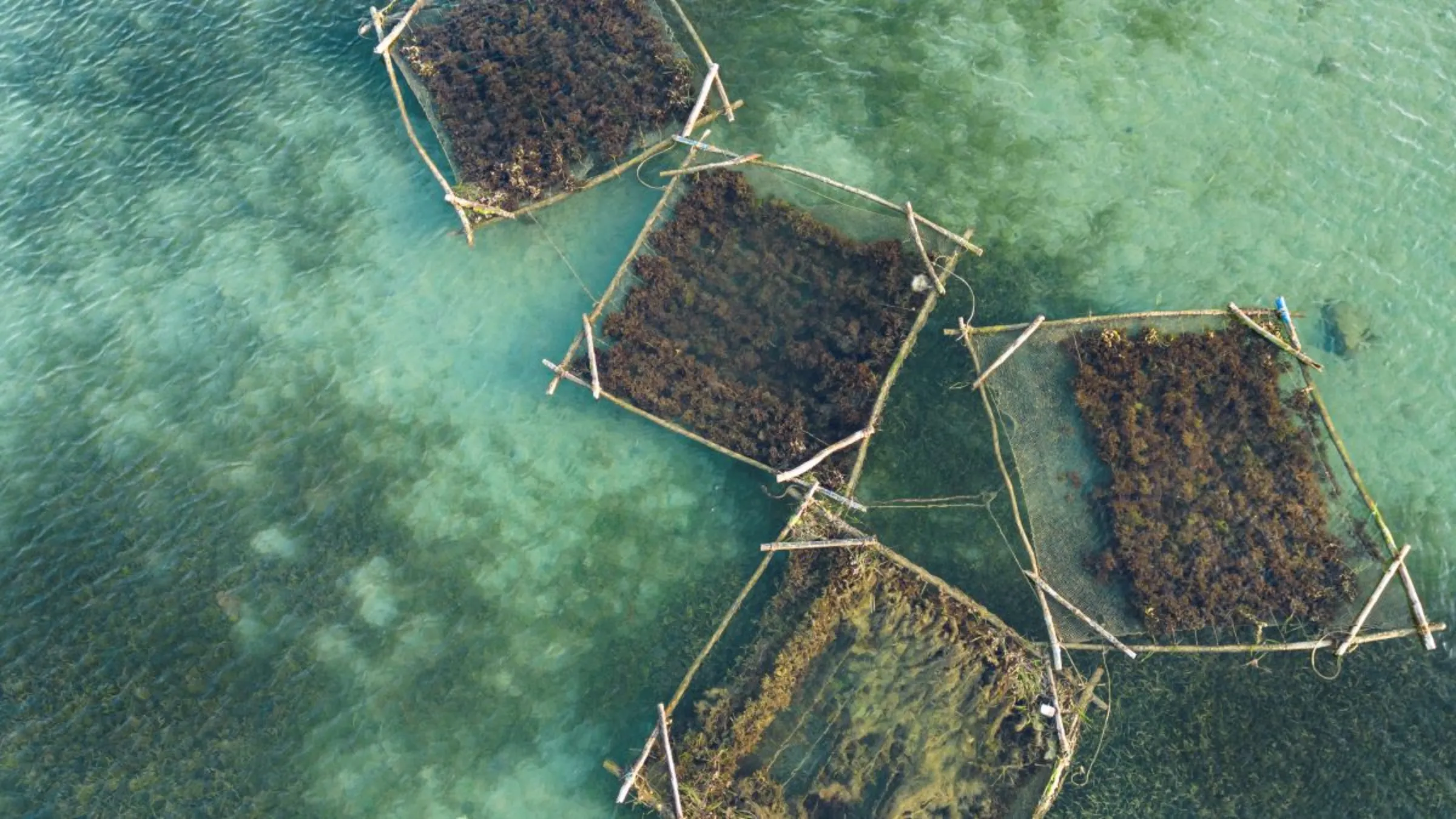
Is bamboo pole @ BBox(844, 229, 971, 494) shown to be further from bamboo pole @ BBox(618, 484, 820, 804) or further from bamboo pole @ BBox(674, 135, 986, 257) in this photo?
bamboo pole @ BBox(618, 484, 820, 804)

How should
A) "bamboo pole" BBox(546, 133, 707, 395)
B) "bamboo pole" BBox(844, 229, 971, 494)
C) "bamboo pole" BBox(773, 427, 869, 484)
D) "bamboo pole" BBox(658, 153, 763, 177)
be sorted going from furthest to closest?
"bamboo pole" BBox(658, 153, 763, 177)
"bamboo pole" BBox(546, 133, 707, 395)
"bamboo pole" BBox(844, 229, 971, 494)
"bamboo pole" BBox(773, 427, 869, 484)

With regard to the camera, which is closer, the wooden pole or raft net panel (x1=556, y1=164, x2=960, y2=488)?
the wooden pole

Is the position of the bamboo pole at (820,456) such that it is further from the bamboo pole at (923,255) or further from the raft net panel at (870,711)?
the bamboo pole at (923,255)

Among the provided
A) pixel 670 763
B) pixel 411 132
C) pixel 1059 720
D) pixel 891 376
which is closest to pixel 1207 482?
pixel 1059 720

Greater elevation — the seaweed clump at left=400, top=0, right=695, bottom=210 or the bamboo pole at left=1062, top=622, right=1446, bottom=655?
the seaweed clump at left=400, top=0, right=695, bottom=210

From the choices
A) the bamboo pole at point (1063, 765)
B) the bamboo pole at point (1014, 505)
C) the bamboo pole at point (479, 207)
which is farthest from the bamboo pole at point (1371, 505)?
the bamboo pole at point (479, 207)

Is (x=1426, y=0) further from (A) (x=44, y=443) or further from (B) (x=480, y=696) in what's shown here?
(A) (x=44, y=443)

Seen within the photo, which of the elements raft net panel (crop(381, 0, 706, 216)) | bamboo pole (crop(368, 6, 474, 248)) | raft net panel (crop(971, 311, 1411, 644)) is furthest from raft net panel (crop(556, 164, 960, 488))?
bamboo pole (crop(368, 6, 474, 248))

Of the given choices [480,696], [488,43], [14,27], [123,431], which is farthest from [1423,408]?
[14,27]
